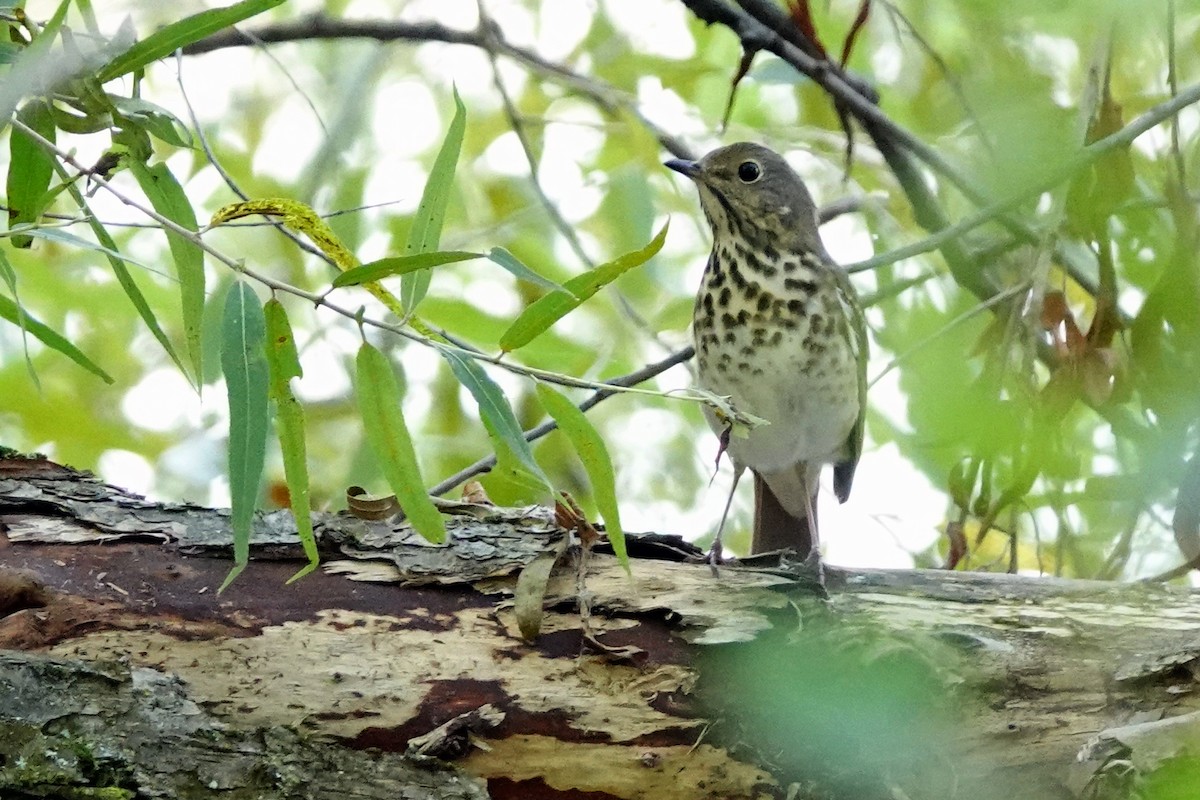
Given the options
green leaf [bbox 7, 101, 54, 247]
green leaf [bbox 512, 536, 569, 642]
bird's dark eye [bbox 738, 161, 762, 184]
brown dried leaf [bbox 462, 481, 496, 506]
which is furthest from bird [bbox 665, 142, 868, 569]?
green leaf [bbox 7, 101, 54, 247]

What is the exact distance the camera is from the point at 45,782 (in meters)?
1.49

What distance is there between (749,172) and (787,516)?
2.90 feet

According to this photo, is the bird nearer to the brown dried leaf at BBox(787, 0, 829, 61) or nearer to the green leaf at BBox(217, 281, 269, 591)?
the brown dried leaf at BBox(787, 0, 829, 61)

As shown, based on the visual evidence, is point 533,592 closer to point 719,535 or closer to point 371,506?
point 371,506

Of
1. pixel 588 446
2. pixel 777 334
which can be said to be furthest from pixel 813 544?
pixel 588 446

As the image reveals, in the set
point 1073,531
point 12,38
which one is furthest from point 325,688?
point 1073,531

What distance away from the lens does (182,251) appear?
5.52ft

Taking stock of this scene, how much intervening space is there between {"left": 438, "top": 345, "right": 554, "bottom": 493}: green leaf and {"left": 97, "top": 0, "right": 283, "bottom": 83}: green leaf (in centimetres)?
46

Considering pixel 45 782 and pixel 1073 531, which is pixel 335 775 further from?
pixel 1073 531

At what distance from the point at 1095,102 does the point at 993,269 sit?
2.06ft

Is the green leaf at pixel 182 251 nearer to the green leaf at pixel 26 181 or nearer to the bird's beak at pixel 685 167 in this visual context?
the green leaf at pixel 26 181

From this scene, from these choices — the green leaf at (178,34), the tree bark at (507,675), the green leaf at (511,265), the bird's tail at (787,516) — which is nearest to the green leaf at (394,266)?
the green leaf at (511,265)

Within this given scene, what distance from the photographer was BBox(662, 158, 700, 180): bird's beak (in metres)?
2.92

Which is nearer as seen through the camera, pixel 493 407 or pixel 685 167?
pixel 493 407
